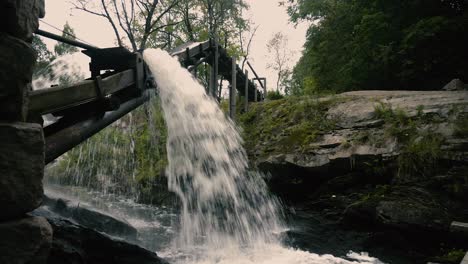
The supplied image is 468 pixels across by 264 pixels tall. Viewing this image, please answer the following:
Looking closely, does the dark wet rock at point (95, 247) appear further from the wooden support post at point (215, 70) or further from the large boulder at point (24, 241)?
the wooden support post at point (215, 70)

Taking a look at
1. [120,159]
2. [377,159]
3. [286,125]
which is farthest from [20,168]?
[120,159]

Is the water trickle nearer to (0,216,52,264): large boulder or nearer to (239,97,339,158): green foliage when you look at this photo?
(239,97,339,158): green foliage

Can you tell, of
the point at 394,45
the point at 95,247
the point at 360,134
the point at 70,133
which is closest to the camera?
the point at 70,133

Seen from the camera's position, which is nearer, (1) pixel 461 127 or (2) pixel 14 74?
(2) pixel 14 74

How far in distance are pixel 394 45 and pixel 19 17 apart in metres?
11.4

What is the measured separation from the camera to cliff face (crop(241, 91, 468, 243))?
5.73m

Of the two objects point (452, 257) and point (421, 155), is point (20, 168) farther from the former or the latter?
point (421, 155)

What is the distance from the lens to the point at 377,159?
22.1 feet

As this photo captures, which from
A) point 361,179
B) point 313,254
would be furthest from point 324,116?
point 313,254

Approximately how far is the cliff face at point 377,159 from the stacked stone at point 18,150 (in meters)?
5.79

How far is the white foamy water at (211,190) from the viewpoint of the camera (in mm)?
5016

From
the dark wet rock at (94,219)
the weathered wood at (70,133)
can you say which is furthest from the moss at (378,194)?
the weathered wood at (70,133)

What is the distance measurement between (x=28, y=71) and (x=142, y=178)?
9672 mm

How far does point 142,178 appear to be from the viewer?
35.7 feet
